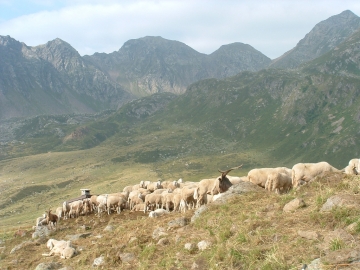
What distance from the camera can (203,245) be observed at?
12.1 metres

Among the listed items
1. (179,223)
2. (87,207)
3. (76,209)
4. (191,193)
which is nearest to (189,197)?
(191,193)

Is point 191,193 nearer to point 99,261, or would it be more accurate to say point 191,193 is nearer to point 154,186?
point 154,186

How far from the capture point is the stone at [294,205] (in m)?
13.1

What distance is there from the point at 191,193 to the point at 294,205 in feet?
45.4

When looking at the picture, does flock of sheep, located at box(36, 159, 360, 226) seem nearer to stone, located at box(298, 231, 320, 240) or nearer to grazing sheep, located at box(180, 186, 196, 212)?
grazing sheep, located at box(180, 186, 196, 212)

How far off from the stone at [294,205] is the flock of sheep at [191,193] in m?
7.33

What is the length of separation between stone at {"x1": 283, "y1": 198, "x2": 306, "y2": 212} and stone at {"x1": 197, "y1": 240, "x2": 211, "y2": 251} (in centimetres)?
343

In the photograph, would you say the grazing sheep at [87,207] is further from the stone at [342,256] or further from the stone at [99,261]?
the stone at [342,256]

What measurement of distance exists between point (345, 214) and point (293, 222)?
5.73 feet

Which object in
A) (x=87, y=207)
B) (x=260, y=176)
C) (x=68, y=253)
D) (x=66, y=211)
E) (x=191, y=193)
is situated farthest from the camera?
(x=66, y=211)

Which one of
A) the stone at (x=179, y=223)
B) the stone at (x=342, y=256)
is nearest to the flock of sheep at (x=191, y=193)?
the stone at (x=179, y=223)

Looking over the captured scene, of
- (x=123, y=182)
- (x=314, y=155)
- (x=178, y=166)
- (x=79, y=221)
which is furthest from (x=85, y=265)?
(x=314, y=155)

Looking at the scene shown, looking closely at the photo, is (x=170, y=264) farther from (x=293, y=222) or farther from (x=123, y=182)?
(x=123, y=182)

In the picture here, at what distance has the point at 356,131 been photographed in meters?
176
